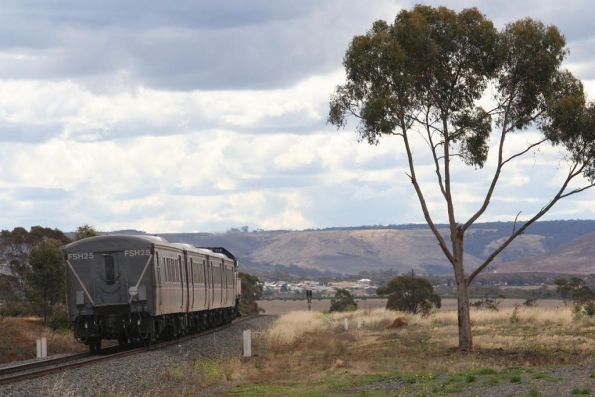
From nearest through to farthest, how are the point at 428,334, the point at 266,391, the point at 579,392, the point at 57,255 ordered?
the point at 579,392, the point at 266,391, the point at 428,334, the point at 57,255

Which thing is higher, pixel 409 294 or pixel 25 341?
pixel 409 294

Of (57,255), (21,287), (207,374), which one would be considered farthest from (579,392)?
(21,287)

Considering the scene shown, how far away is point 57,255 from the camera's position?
63.1 meters

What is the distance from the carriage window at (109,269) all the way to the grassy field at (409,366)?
5.03 metres

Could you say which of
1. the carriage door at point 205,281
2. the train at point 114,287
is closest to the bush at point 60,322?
the carriage door at point 205,281

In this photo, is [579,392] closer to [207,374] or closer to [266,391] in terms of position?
[266,391]

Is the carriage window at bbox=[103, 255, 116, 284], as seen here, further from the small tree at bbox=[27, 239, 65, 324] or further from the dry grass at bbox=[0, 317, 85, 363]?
the small tree at bbox=[27, 239, 65, 324]

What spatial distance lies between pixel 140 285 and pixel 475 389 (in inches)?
604

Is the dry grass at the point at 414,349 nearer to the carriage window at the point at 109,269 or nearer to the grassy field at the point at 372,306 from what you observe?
the carriage window at the point at 109,269

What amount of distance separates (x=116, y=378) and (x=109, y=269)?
388 inches

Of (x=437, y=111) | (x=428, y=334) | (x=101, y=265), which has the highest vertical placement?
(x=437, y=111)

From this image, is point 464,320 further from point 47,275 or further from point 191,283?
point 47,275

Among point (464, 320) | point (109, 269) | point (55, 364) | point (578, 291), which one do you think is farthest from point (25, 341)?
point (578, 291)

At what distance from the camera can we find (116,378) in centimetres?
2369
